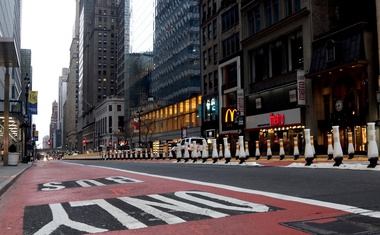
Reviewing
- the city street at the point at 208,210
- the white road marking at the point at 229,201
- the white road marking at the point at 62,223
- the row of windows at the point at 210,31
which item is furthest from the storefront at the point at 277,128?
the white road marking at the point at 62,223

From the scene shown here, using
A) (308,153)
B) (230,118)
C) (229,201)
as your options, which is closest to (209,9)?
(230,118)

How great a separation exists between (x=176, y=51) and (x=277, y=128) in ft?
136

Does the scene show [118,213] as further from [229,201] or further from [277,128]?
[277,128]

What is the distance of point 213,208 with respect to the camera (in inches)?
261

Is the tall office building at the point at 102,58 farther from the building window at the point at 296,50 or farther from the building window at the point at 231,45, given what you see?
the building window at the point at 296,50

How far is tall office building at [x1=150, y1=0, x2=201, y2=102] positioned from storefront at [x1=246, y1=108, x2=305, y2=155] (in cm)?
2580

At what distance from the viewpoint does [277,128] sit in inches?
1652

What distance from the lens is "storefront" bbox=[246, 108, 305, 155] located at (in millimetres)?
38500

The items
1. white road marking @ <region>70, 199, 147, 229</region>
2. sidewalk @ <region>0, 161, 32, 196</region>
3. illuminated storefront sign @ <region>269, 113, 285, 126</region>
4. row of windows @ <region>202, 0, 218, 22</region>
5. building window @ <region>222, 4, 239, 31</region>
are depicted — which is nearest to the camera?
white road marking @ <region>70, 199, 147, 229</region>

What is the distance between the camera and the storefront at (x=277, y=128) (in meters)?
38.5

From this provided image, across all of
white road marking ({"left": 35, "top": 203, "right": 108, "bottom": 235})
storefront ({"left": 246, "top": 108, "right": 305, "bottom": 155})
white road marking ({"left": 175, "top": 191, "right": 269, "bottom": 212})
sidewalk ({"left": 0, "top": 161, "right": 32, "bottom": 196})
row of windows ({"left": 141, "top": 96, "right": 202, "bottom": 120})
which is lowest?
sidewalk ({"left": 0, "top": 161, "right": 32, "bottom": 196})

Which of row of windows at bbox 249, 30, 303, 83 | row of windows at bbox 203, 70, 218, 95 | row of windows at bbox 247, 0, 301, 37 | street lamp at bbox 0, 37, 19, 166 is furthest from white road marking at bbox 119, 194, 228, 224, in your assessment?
row of windows at bbox 203, 70, 218, 95

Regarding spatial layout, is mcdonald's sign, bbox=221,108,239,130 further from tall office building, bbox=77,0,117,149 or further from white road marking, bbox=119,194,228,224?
tall office building, bbox=77,0,117,149

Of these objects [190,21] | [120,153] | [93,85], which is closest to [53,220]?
[120,153]
